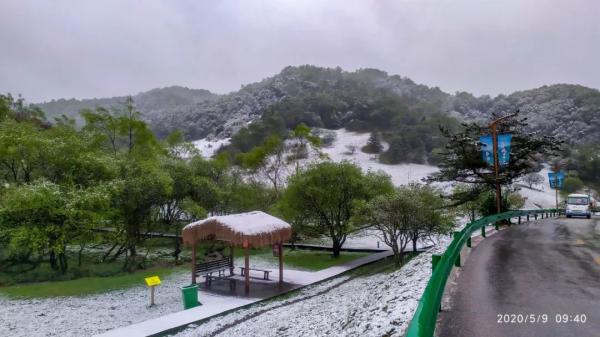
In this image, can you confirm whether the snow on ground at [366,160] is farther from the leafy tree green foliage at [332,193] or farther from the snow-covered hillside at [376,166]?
the leafy tree green foliage at [332,193]

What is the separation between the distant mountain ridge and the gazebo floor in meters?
77.4

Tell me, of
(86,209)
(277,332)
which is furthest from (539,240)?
(86,209)

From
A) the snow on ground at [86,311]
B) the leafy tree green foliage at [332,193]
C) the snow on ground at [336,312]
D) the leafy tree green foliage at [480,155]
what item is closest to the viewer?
the snow on ground at [336,312]

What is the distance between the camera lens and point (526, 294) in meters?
→ 7.40

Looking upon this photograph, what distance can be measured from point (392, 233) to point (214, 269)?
32.9 feet

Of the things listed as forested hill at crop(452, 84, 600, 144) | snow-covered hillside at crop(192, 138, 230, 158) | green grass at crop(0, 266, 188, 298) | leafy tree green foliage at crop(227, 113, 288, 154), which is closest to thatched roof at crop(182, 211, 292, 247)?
green grass at crop(0, 266, 188, 298)

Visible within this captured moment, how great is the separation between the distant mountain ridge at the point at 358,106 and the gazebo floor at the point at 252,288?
254 feet

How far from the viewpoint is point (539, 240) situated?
49.4ft

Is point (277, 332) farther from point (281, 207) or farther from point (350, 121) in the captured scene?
point (350, 121)

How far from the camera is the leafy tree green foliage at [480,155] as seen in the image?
79.5 feet

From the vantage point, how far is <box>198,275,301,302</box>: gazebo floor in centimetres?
1744

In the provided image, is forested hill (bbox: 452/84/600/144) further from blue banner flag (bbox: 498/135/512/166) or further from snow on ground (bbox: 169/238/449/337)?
snow on ground (bbox: 169/238/449/337)

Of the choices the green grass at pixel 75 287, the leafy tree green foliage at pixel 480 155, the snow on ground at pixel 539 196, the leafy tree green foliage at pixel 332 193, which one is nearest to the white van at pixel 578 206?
the leafy tree green foliage at pixel 480 155

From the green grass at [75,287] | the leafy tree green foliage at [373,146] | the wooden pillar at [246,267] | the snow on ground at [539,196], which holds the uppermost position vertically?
the leafy tree green foliage at [373,146]
